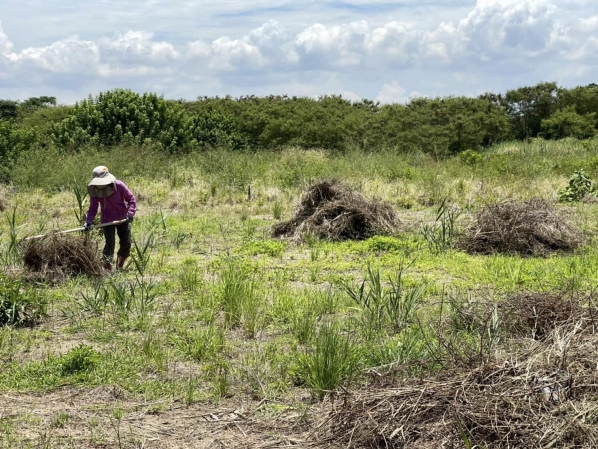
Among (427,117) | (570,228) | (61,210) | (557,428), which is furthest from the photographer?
(427,117)

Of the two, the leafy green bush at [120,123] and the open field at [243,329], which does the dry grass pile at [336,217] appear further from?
the leafy green bush at [120,123]

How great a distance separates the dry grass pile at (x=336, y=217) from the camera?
10.8m

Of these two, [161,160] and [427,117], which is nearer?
[161,160]

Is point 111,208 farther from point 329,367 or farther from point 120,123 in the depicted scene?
point 120,123

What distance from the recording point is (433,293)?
733 centimetres

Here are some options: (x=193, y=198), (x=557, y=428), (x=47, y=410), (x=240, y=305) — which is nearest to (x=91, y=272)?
(x=240, y=305)

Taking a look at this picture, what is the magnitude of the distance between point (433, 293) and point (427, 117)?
19265 millimetres

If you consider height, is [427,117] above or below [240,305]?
above

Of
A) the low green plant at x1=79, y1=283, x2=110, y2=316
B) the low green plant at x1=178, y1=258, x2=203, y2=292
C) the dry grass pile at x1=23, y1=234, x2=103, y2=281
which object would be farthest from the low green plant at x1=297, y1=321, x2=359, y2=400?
the dry grass pile at x1=23, y1=234, x2=103, y2=281

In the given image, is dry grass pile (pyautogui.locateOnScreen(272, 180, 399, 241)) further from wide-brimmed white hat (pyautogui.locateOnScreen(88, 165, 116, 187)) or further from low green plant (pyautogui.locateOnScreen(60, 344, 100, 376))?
→ low green plant (pyautogui.locateOnScreen(60, 344, 100, 376))

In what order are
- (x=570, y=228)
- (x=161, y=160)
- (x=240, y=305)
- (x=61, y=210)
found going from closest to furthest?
(x=240, y=305) < (x=570, y=228) < (x=61, y=210) < (x=161, y=160)

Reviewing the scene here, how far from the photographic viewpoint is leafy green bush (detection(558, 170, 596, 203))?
13.1 metres

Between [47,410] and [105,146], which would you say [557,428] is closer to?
[47,410]

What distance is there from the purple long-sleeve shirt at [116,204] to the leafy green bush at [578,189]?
8.75 metres
